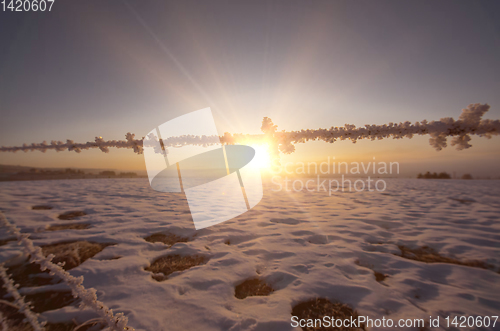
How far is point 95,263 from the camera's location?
70.7 inches

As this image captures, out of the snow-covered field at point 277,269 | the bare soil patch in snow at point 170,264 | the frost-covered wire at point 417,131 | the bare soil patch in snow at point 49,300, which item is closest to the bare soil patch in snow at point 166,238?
the snow-covered field at point 277,269

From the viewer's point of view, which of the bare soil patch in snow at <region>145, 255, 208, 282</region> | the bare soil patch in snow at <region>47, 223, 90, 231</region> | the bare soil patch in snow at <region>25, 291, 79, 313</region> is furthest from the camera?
the bare soil patch in snow at <region>47, 223, 90, 231</region>

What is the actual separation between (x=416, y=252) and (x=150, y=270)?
315 cm

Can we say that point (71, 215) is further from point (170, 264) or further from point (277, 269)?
point (277, 269)

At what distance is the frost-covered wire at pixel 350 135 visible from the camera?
4.02 ft

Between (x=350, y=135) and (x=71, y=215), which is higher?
(x=350, y=135)

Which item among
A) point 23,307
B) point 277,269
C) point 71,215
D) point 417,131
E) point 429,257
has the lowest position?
point 429,257

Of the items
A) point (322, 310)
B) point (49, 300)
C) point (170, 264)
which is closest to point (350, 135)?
point (322, 310)

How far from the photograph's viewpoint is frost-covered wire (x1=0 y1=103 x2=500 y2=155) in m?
1.23

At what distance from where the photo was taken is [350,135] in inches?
58.5

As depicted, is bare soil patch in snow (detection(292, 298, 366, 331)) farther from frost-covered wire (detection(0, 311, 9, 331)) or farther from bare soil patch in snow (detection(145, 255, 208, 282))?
frost-covered wire (detection(0, 311, 9, 331))

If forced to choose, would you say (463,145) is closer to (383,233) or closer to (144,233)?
(383,233)

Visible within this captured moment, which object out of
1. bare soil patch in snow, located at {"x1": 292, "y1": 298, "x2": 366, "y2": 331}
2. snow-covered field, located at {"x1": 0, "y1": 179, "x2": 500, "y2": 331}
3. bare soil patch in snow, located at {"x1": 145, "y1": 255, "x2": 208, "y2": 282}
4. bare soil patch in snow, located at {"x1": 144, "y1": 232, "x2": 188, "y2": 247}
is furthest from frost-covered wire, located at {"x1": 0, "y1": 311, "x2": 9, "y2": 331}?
bare soil patch in snow, located at {"x1": 292, "y1": 298, "x2": 366, "y2": 331}

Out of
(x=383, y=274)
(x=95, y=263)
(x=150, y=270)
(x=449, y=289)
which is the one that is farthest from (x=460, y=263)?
(x=95, y=263)
